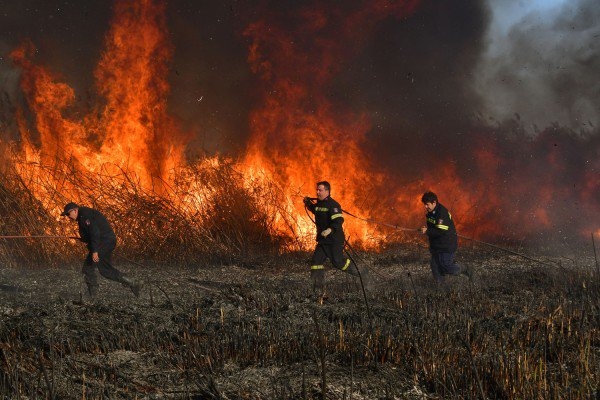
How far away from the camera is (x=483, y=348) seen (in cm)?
470

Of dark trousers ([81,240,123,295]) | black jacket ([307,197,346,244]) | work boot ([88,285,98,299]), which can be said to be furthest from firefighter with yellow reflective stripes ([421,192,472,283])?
work boot ([88,285,98,299])

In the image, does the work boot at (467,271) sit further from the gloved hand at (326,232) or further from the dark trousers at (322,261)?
Result: the gloved hand at (326,232)

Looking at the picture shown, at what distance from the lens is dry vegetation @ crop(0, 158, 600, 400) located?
3898mm

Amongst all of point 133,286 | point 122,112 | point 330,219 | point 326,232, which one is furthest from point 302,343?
point 122,112

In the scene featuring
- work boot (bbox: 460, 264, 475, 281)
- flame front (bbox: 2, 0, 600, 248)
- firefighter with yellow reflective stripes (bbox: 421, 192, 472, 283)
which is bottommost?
work boot (bbox: 460, 264, 475, 281)

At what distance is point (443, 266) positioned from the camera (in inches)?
333

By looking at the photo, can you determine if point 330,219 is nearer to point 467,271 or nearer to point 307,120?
point 467,271

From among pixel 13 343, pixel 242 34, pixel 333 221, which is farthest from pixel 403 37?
pixel 13 343

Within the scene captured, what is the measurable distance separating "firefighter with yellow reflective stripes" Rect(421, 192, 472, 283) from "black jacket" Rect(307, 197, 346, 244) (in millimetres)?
1110

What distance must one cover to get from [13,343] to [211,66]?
1101 cm

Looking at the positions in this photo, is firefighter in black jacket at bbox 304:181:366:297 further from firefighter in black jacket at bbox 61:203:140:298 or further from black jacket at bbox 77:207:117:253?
black jacket at bbox 77:207:117:253

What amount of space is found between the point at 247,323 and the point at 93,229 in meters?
2.98

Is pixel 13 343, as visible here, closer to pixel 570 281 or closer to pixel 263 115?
pixel 570 281

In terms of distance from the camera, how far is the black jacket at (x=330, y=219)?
8.24 m
